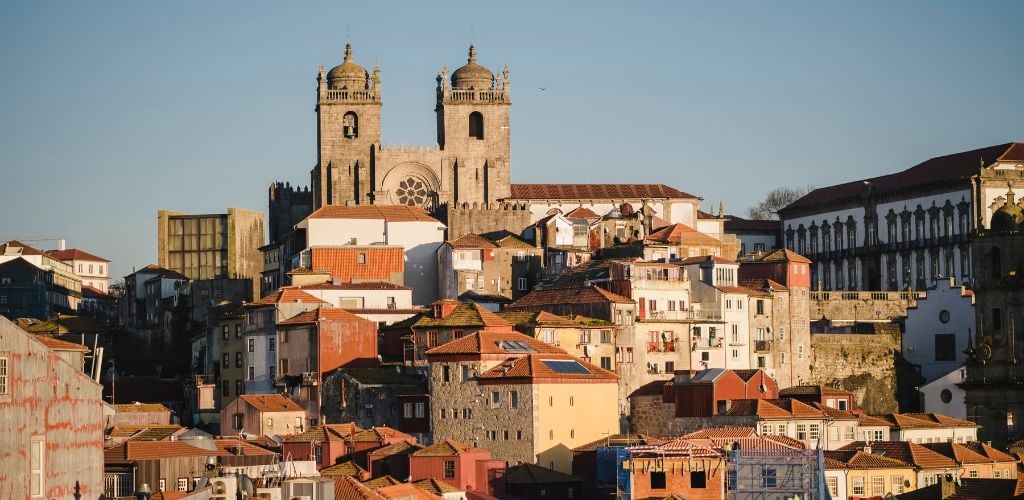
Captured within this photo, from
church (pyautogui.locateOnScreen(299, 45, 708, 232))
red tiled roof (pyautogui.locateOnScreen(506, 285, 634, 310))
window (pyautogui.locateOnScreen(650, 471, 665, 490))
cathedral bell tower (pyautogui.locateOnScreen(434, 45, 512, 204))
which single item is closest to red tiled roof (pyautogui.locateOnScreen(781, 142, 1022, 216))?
church (pyautogui.locateOnScreen(299, 45, 708, 232))

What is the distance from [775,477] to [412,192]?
58.7 m

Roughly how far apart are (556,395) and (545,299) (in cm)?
1844

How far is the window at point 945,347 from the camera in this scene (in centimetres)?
11738

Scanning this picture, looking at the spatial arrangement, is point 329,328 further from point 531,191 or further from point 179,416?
point 531,191

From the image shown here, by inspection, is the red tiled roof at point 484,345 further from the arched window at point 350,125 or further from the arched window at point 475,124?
the arched window at point 475,124

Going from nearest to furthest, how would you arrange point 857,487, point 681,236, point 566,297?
point 857,487 → point 566,297 → point 681,236

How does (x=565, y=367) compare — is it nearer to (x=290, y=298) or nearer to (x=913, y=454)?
(x=913, y=454)

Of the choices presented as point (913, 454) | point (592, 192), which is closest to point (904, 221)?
point (592, 192)

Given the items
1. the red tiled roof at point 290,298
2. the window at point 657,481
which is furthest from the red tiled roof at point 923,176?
the window at point 657,481

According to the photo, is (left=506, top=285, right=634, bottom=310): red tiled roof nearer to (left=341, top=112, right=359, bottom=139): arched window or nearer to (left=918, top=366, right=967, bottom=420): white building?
(left=918, top=366, right=967, bottom=420): white building

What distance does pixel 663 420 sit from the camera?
98375 mm

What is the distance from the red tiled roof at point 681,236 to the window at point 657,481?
4028cm

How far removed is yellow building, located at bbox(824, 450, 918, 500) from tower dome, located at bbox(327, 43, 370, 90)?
58967 mm

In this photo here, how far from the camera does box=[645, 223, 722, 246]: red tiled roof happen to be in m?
123
